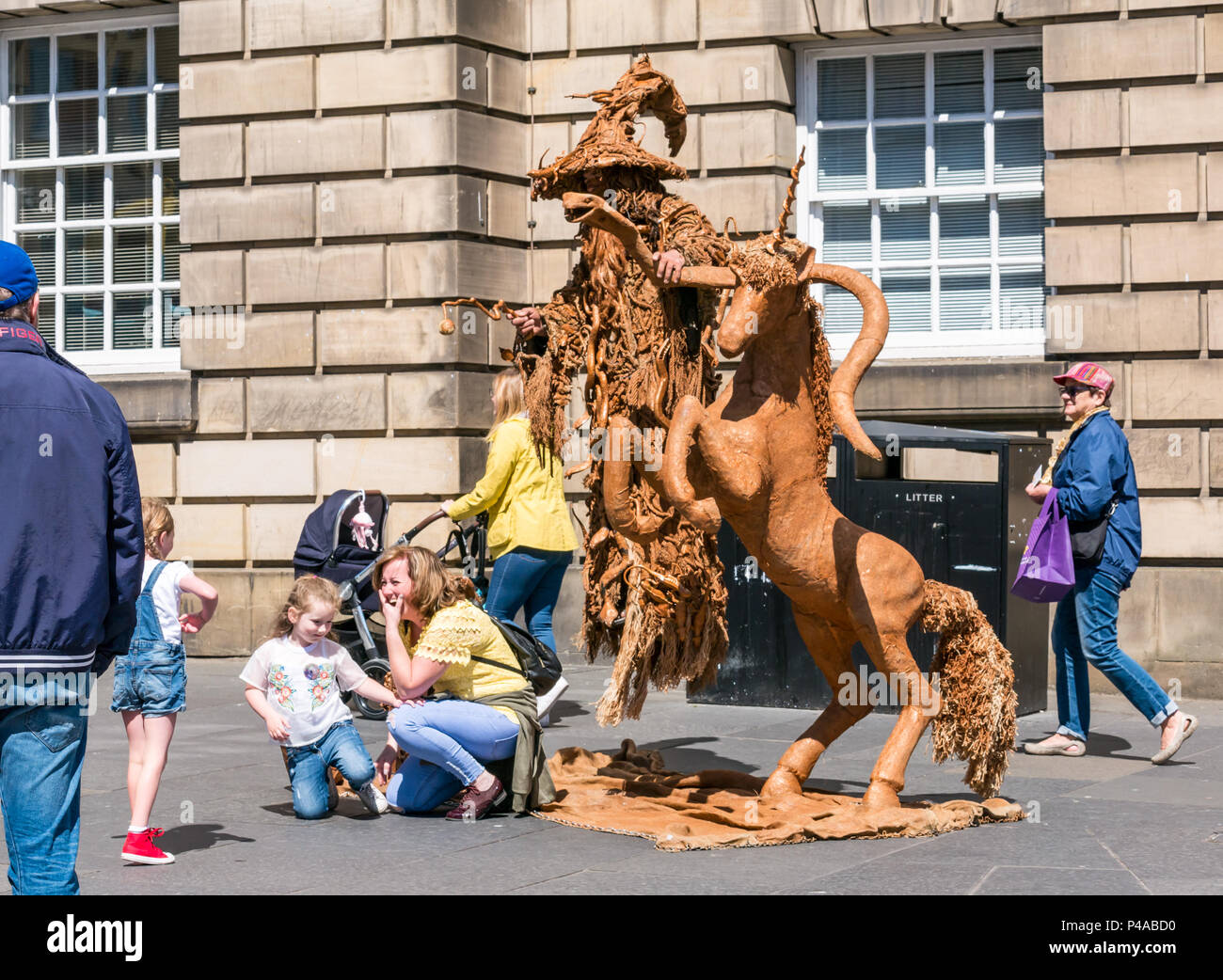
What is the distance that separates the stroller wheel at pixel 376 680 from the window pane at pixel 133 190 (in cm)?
611

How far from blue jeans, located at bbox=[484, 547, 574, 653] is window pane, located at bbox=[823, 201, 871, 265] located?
4576 millimetres

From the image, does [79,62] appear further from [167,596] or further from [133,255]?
[167,596]

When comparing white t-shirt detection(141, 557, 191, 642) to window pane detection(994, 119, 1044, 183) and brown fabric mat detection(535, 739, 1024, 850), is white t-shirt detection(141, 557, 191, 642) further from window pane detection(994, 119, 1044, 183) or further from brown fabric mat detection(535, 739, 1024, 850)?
window pane detection(994, 119, 1044, 183)

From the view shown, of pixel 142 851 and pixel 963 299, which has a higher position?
pixel 963 299

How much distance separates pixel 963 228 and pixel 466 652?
276 inches

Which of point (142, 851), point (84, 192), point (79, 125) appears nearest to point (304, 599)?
point (142, 851)

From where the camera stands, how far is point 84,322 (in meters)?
14.9

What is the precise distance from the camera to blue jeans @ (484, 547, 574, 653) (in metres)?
9.59

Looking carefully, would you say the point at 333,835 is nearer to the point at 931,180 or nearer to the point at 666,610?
the point at 666,610

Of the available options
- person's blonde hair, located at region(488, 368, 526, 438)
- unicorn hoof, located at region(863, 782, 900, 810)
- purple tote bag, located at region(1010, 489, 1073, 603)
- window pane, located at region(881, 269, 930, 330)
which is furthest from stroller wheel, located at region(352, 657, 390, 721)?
window pane, located at region(881, 269, 930, 330)

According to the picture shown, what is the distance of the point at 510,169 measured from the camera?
13.4 meters

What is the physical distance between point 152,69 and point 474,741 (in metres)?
9.23

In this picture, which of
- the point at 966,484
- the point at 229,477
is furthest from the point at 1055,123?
the point at 229,477

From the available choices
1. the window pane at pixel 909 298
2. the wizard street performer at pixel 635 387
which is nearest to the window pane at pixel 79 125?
the window pane at pixel 909 298
